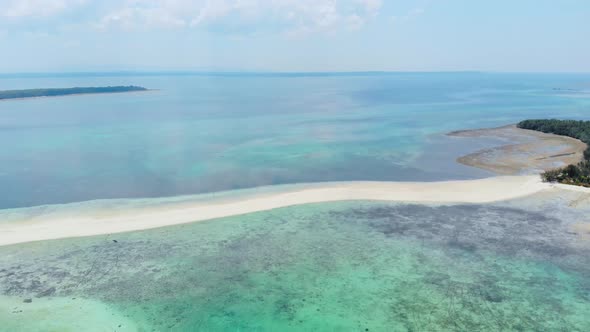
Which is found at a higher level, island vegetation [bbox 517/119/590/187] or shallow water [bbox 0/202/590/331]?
island vegetation [bbox 517/119/590/187]

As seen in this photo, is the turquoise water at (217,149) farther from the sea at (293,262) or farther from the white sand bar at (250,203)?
the white sand bar at (250,203)

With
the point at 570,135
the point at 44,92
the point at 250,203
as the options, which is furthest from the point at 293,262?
the point at 44,92

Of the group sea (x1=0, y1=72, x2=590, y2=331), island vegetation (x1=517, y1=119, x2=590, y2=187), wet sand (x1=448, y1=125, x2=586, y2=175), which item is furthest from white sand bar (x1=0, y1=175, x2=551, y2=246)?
wet sand (x1=448, y1=125, x2=586, y2=175)

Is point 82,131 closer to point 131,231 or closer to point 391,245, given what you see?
point 131,231

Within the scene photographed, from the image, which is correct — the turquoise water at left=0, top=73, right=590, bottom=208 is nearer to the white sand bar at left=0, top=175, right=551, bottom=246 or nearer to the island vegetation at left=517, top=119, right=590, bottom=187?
the white sand bar at left=0, top=175, right=551, bottom=246

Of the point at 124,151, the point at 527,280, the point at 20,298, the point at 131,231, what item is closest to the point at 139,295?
the point at 20,298

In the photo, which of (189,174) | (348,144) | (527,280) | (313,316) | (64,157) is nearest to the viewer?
(313,316)

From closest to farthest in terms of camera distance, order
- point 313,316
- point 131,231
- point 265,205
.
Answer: point 313,316, point 131,231, point 265,205
